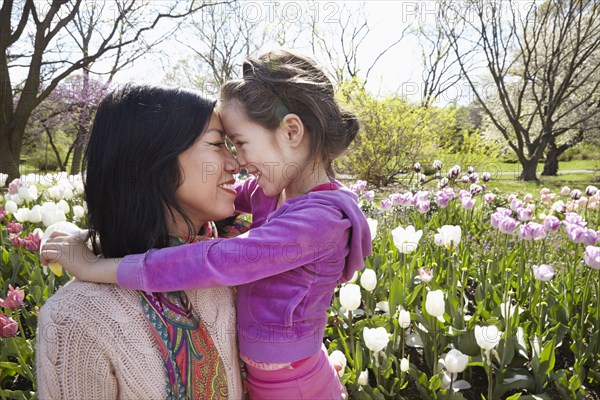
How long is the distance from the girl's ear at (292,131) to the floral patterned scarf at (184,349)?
58cm

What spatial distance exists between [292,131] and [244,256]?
1.64ft

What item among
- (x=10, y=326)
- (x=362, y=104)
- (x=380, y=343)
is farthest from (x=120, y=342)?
(x=362, y=104)

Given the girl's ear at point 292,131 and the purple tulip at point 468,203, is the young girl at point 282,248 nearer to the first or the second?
the girl's ear at point 292,131

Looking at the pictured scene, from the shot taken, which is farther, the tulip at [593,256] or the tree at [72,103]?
the tree at [72,103]

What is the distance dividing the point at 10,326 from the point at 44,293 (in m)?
0.57

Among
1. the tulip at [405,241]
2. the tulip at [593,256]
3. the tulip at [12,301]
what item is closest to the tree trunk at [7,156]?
the tulip at [12,301]

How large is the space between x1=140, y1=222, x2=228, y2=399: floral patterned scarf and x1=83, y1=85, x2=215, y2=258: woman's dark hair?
0.17 m

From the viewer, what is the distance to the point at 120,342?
1.02m

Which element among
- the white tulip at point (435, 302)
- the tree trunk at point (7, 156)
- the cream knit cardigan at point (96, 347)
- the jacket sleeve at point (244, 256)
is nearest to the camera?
the cream knit cardigan at point (96, 347)

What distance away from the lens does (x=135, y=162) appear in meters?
1.20

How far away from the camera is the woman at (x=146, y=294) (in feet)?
3.28

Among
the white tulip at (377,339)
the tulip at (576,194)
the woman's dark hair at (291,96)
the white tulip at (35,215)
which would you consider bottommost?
the white tulip at (377,339)

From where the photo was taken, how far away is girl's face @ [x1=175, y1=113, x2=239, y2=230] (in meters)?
1.25

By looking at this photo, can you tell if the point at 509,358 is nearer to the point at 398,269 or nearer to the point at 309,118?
the point at 398,269
